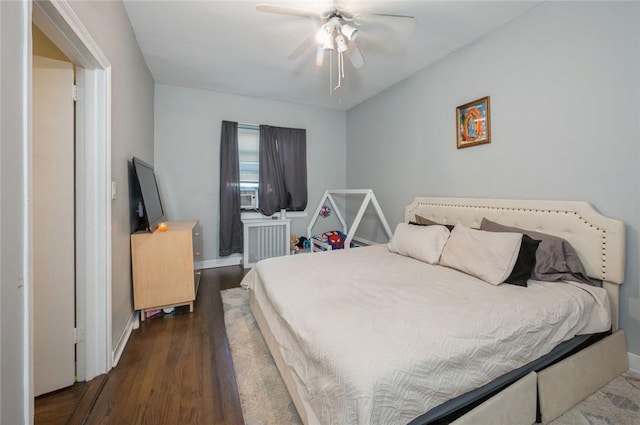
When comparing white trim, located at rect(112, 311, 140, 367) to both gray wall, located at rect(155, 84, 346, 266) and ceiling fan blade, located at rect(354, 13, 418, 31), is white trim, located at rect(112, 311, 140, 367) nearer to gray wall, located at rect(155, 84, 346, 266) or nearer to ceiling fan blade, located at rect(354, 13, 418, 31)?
gray wall, located at rect(155, 84, 346, 266)

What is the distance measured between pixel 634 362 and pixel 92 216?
3.50 metres

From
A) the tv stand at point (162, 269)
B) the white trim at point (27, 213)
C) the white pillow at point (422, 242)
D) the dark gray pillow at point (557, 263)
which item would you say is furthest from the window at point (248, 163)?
the dark gray pillow at point (557, 263)

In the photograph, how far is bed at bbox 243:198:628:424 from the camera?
938 mm

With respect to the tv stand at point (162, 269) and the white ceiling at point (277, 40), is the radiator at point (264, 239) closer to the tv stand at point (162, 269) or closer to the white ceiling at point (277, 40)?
the tv stand at point (162, 269)

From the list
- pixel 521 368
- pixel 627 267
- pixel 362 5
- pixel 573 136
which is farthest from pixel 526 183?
pixel 362 5

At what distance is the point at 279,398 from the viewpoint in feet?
4.59

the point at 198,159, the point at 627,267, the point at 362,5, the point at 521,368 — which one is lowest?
the point at 521,368

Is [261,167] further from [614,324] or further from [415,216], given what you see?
[614,324]

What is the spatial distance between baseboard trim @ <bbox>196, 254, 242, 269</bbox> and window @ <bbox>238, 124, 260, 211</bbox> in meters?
0.78

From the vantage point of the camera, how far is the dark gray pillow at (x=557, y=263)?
1.69 meters

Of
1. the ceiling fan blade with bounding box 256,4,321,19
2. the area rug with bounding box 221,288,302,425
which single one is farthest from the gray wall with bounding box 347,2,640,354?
the area rug with bounding box 221,288,302,425

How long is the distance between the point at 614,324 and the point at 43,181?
3.55 metres

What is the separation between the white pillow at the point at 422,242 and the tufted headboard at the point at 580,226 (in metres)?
0.48

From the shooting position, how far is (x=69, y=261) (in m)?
1.49
